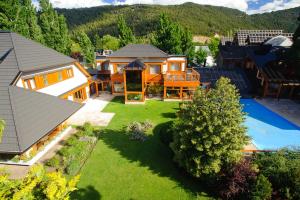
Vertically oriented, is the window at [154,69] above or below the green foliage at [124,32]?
below

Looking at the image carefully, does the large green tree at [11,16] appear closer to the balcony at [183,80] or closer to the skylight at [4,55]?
the skylight at [4,55]

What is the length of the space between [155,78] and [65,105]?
16039 mm

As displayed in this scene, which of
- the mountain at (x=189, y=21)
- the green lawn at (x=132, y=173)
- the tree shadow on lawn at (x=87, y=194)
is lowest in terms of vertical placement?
the tree shadow on lawn at (x=87, y=194)

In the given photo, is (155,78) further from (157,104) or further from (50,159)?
(50,159)

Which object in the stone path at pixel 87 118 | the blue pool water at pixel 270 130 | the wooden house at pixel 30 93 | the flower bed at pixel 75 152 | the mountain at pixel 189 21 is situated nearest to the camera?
the wooden house at pixel 30 93

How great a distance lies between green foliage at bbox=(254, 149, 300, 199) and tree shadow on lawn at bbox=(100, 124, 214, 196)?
3.86m

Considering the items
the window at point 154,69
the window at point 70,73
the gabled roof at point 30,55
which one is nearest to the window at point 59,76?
the gabled roof at point 30,55

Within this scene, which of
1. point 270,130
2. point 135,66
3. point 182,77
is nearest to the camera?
point 270,130

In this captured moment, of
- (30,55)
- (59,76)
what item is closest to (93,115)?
(59,76)

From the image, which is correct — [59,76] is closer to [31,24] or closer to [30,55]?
[30,55]

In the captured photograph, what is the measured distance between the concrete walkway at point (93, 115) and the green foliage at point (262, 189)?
15975 mm

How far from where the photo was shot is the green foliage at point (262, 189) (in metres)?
10.6

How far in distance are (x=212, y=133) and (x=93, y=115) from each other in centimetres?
1674

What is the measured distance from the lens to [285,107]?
25.7 metres
